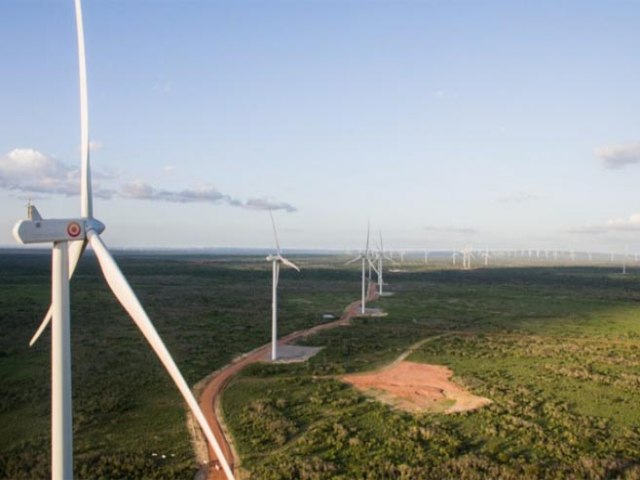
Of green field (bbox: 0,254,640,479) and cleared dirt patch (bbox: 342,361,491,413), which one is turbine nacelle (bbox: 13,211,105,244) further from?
cleared dirt patch (bbox: 342,361,491,413)

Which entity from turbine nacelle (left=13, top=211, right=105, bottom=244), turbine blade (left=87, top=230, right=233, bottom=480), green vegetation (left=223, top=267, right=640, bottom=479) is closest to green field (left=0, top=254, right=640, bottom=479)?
green vegetation (left=223, top=267, right=640, bottom=479)

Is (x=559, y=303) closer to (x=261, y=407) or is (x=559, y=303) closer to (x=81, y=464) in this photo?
(x=261, y=407)

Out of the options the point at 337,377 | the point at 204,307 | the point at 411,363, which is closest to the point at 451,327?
the point at 411,363

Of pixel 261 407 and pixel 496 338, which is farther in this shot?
pixel 496 338

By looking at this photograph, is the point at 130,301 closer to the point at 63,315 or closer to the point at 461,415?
the point at 63,315

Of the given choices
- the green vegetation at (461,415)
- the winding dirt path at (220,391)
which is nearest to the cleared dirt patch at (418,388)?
the green vegetation at (461,415)

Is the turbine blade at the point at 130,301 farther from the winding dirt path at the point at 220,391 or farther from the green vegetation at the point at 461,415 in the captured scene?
the green vegetation at the point at 461,415
